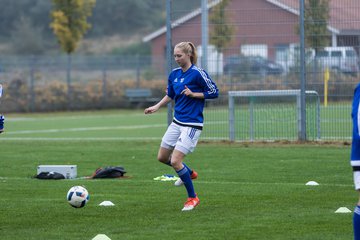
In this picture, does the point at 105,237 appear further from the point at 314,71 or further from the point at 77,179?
the point at 314,71

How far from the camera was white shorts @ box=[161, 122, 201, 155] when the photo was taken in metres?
12.0

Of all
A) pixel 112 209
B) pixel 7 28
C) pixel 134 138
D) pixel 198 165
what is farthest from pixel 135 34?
pixel 112 209

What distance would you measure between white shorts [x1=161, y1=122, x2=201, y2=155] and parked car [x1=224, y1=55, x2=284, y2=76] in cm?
1044

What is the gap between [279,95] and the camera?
21078 millimetres

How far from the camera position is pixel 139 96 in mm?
41375

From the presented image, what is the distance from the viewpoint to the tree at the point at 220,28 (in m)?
22.3

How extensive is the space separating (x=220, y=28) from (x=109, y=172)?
7.93 meters

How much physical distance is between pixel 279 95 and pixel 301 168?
4.95 meters

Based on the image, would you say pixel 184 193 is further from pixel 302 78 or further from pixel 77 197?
pixel 302 78

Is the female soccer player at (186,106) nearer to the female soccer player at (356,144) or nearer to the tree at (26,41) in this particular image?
the female soccer player at (356,144)

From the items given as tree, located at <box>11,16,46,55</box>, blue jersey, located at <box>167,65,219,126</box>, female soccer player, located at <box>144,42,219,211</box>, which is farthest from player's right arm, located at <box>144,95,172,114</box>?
tree, located at <box>11,16,46,55</box>

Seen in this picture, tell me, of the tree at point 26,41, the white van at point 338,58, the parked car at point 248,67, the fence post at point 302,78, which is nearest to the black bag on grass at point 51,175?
the fence post at point 302,78

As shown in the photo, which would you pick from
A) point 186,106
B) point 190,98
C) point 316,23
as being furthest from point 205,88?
point 316,23

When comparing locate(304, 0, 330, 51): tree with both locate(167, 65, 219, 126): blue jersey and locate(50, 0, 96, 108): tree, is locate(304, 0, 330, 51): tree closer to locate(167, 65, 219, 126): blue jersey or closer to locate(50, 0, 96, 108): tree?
locate(167, 65, 219, 126): blue jersey
